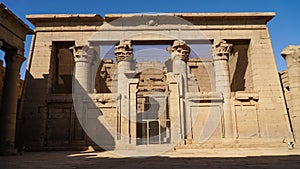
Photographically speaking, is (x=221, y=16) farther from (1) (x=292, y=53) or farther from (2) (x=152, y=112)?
(2) (x=152, y=112)

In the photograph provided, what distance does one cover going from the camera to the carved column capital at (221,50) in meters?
16.4

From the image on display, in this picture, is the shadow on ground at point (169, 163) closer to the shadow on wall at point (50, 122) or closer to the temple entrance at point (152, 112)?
the shadow on wall at point (50, 122)

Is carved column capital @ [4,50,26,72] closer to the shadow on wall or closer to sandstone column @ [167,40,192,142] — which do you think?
the shadow on wall

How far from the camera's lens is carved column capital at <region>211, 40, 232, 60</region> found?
16.4 metres

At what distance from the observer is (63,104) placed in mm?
15867

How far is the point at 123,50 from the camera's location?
16453 mm

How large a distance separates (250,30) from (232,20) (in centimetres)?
129

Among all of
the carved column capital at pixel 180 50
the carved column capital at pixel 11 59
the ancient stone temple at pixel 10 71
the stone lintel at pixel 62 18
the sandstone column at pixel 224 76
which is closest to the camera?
the ancient stone temple at pixel 10 71

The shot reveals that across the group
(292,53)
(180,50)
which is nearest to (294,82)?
(292,53)

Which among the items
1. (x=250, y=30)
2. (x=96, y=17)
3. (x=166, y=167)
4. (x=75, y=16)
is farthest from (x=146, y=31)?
(x=166, y=167)

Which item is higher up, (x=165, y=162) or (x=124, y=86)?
(x=124, y=86)

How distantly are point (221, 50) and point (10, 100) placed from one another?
11.7 m

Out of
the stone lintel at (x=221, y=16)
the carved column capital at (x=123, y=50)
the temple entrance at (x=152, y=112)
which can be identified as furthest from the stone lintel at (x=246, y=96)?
the carved column capital at (x=123, y=50)

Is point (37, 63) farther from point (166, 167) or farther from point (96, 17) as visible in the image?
point (166, 167)
